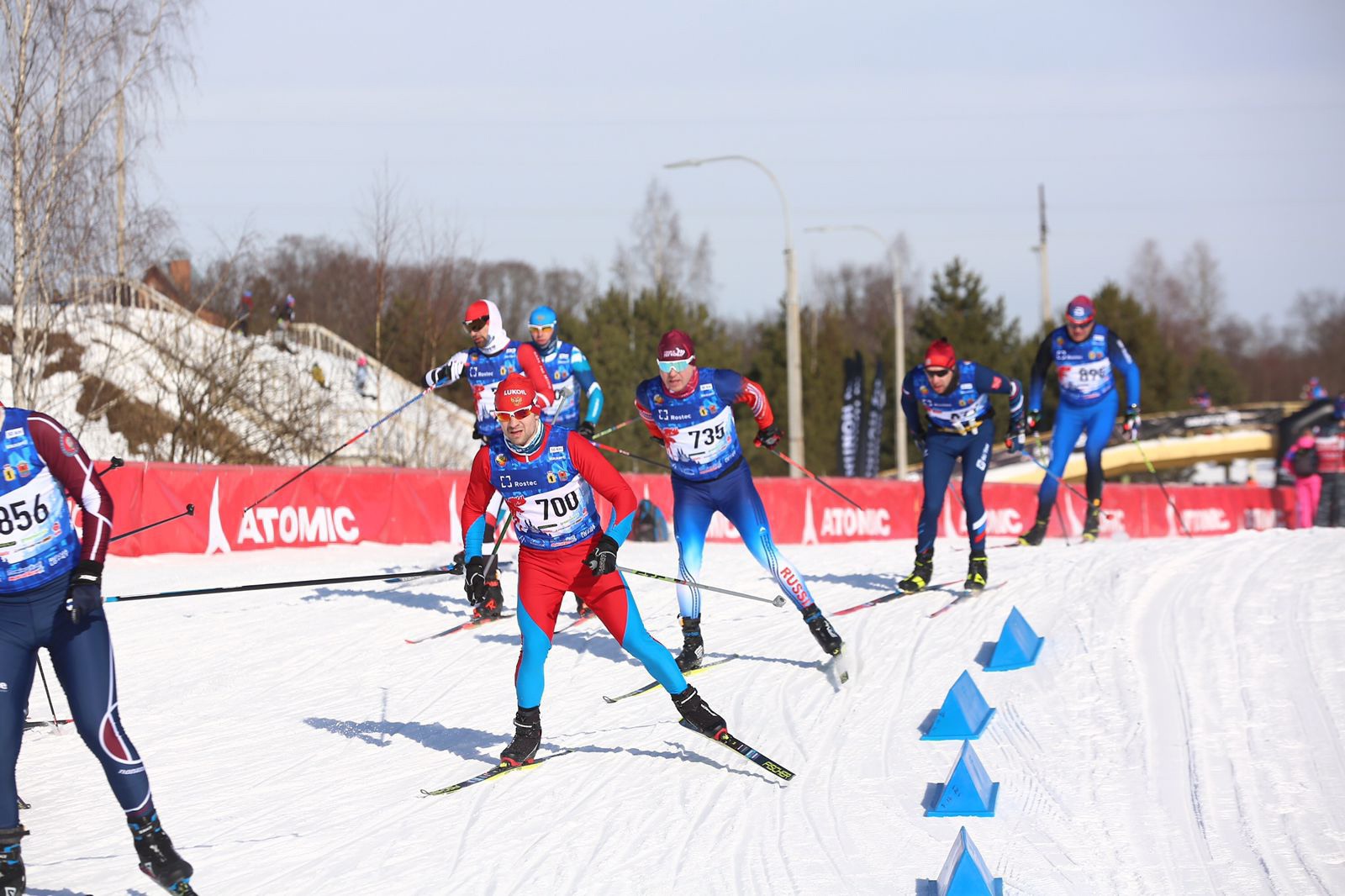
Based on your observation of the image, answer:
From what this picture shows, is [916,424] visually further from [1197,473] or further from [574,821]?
[1197,473]

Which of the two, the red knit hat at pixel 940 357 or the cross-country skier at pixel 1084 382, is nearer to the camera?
the red knit hat at pixel 940 357

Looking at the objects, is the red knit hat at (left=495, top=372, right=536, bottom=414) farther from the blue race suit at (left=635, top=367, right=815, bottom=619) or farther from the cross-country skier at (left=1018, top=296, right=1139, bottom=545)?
the cross-country skier at (left=1018, top=296, right=1139, bottom=545)

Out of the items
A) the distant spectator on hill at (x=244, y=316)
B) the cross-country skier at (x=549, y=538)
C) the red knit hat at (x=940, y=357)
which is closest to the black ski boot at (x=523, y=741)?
the cross-country skier at (x=549, y=538)

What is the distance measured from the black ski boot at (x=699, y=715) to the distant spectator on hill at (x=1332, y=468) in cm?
1800

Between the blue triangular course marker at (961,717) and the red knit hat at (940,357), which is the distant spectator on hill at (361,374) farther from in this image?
the blue triangular course marker at (961,717)

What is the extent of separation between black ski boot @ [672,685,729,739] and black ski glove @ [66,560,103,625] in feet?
10.6

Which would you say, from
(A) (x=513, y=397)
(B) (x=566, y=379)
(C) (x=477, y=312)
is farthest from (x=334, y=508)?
(A) (x=513, y=397)

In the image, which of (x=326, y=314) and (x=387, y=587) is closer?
(x=387, y=587)

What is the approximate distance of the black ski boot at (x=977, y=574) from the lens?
11875 mm

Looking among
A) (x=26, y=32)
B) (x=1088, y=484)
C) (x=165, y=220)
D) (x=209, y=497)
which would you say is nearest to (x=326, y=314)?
(x=165, y=220)

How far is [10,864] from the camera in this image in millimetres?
5668

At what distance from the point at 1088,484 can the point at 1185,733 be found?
24.3ft

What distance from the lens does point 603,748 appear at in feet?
27.2

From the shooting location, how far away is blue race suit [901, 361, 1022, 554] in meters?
11.5
